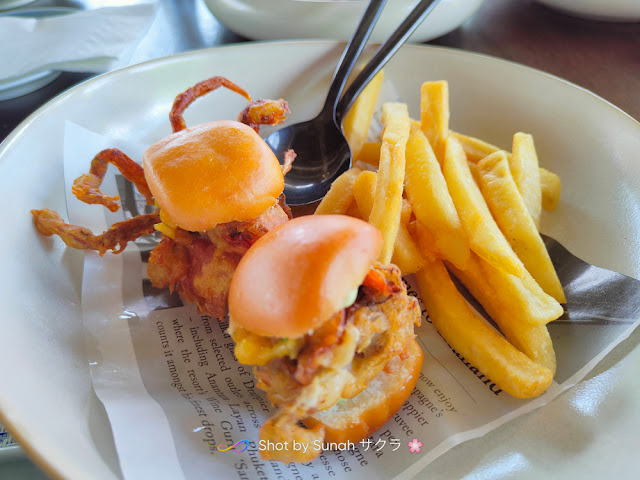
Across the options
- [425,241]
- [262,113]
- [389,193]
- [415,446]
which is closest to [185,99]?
[262,113]

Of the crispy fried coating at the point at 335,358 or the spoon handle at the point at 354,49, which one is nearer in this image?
the crispy fried coating at the point at 335,358

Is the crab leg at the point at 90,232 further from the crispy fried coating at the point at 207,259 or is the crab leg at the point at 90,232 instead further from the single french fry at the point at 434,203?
the single french fry at the point at 434,203

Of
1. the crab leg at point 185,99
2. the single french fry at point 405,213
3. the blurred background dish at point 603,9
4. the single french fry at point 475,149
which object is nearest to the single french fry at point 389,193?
the single french fry at point 405,213

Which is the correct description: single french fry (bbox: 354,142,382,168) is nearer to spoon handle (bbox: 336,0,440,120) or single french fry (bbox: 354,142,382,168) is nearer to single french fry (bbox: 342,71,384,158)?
single french fry (bbox: 342,71,384,158)

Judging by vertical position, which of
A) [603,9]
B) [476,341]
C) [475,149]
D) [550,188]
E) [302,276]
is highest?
[603,9]

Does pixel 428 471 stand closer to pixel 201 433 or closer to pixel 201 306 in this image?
pixel 201 433

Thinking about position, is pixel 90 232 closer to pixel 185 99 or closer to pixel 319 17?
pixel 185 99

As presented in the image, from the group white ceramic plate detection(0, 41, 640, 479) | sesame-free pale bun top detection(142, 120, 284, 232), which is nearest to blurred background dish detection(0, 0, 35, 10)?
white ceramic plate detection(0, 41, 640, 479)
